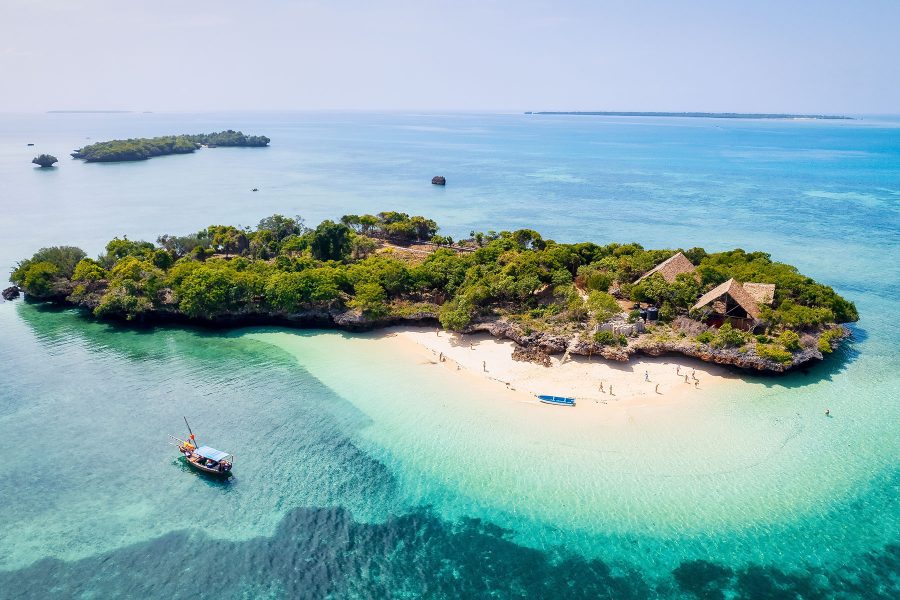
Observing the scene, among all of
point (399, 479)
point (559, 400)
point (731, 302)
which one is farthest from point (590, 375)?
point (399, 479)

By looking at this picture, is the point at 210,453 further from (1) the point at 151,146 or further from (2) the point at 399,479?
(1) the point at 151,146

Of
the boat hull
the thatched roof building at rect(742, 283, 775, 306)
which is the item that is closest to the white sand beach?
the thatched roof building at rect(742, 283, 775, 306)

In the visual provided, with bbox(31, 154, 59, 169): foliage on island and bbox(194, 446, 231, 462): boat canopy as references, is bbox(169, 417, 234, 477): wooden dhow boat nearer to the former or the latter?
bbox(194, 446, 231, 462): boat canopy

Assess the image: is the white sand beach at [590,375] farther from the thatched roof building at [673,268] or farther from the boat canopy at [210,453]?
the boat canopy at [210,453]

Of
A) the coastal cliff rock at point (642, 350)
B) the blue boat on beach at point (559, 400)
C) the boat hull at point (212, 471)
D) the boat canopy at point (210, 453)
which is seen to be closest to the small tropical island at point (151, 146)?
the boat canopy at point (210, 453)

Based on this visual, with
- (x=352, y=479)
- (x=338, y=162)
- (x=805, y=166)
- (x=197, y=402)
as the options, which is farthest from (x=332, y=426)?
(x=805, y=166)

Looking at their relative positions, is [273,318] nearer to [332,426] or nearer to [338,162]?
[332,426]
